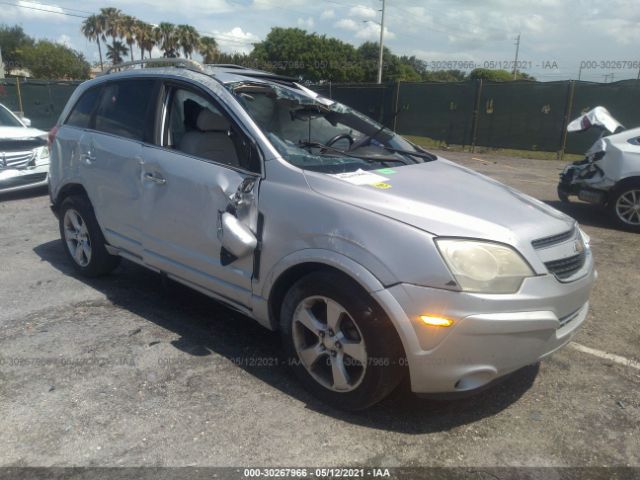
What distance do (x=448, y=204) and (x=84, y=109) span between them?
348cm

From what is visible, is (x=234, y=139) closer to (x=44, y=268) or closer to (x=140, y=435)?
(x=140, y=435)

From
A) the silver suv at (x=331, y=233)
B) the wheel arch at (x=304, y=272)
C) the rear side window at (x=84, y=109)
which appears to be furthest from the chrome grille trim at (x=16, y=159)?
the wheel arch at (x=304, y=272)

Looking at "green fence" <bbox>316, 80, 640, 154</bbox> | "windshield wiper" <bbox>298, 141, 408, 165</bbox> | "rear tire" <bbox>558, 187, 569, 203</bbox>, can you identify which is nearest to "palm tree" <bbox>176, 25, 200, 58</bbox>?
"green fence" <bbox>316, 80, 640, 154</bbox>

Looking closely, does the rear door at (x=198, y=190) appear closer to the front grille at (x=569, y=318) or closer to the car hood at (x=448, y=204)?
the car hood at (x=448, y=204)

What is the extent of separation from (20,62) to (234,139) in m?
63.9

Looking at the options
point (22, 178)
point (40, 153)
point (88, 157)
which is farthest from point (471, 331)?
point (40, 153)

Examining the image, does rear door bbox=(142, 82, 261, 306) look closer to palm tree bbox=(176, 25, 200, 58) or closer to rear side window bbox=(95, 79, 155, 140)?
rear side window bbox=(95, 79, 155, 140)

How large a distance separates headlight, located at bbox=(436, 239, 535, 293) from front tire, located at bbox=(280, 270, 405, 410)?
42 centimetres

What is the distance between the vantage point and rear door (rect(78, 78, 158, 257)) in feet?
13.3

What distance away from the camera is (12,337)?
3.79 m

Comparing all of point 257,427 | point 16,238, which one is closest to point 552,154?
point 16,238

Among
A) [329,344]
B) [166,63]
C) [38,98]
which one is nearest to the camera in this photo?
[329,344]

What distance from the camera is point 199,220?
349 centimetres

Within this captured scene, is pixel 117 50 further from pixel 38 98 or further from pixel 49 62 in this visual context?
pixel 38 98
